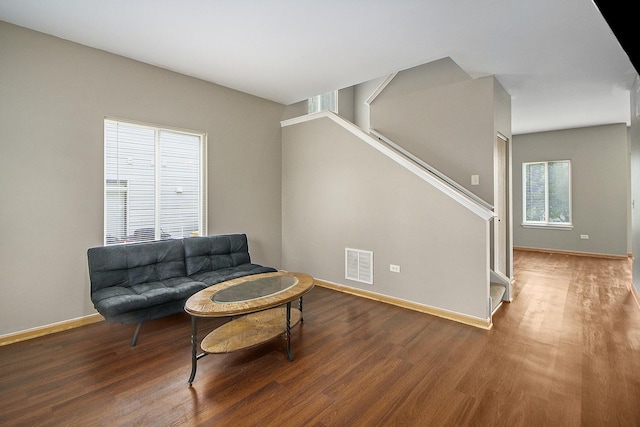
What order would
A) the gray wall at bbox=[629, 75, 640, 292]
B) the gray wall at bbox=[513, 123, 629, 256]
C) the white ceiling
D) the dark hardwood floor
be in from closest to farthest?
1. the dark hardwood floor
2. the white ceiling
3. the gray wall at bbox=[629, 75, 640, 292]
4. the gray wall at bbox=[513, 123, 629, 256]

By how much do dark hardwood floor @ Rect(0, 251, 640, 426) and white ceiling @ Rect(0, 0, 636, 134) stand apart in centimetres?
287

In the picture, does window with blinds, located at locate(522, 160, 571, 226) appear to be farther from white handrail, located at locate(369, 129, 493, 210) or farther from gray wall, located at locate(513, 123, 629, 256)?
white handrail, located at locate(369, 129, 493, 210)

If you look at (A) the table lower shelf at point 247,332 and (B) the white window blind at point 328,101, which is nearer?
(A) the table lower shelf at point 247,332

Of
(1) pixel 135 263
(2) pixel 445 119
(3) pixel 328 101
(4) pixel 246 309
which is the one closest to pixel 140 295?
(1) pixel 135 263

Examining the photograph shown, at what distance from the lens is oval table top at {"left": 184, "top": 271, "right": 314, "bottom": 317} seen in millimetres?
2191

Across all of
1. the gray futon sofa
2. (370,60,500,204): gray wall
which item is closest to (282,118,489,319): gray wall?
(370,60,500,204): gray wall

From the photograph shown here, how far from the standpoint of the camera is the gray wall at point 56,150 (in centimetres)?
280

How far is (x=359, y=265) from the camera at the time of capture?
421 cm

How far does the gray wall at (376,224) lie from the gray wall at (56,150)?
190 cm

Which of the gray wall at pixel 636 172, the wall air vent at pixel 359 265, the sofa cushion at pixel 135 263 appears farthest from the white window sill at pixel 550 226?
the sofa cushion at pixel 135 263

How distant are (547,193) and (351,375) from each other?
24.9ft

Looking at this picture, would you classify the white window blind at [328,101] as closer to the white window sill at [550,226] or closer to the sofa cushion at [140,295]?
the sofa cushion at [140,295]

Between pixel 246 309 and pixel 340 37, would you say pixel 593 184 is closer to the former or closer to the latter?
pixel 340 37

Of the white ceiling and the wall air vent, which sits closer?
the white ceiling
